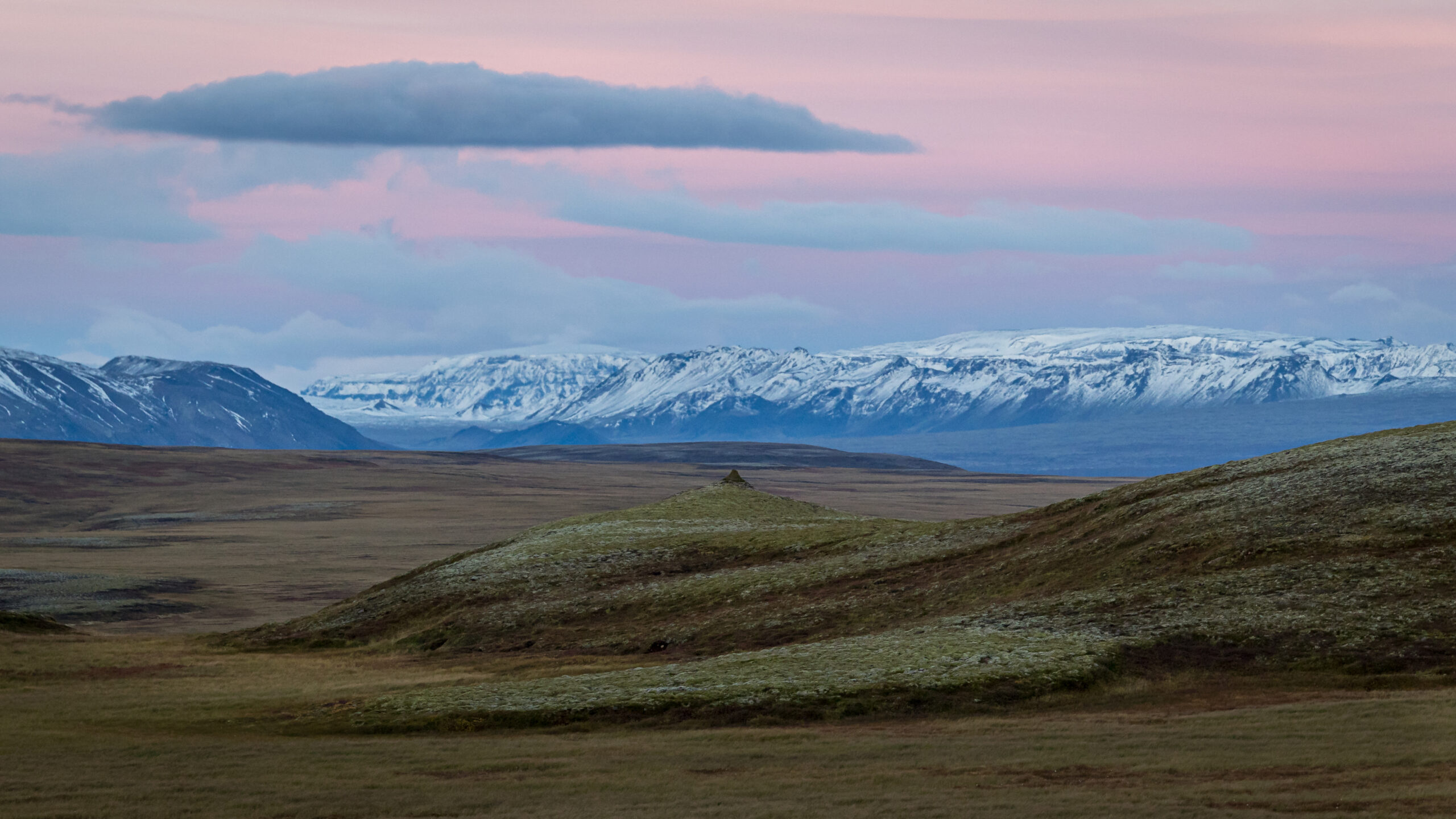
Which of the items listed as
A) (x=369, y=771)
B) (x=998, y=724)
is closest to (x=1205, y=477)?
(x=998, y=724)

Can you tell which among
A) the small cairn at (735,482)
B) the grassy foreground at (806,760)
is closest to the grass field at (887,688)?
the grassy foreground at (806,760)

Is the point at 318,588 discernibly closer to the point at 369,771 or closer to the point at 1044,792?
the point at 369,771

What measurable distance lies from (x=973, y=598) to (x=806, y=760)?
1075 inches

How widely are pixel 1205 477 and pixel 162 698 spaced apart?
5204 centimetres

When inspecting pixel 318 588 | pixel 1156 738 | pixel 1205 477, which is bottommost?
pixel 318 588

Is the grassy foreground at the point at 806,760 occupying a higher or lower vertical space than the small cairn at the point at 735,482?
lower

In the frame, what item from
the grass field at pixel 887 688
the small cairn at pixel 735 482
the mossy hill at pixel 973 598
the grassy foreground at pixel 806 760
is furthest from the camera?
the small cairn at pixel 735 482

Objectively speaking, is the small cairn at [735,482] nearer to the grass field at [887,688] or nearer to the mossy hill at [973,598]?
the mossy hill at [973,598]

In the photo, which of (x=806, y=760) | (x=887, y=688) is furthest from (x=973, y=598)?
(x=806, y=760)

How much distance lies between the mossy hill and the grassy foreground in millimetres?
2229

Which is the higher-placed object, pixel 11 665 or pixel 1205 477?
pixel 1205 477

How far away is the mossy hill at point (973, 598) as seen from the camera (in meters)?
48.2

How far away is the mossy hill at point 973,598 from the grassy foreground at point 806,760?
2229 mm

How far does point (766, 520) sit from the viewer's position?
10606cm
